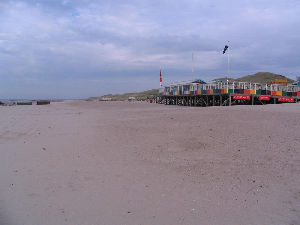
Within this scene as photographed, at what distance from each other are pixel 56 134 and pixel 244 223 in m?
8.14

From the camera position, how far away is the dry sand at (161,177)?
401 centimetres

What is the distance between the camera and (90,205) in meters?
4.32

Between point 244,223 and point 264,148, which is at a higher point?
point 264,148

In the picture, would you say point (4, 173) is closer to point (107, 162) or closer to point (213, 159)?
point (107, 162)

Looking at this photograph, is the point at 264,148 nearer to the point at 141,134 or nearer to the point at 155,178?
the point at 155,178

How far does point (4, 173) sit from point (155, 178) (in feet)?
10.7

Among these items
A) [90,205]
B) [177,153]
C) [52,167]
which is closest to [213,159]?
[177,153]

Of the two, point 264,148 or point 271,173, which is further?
point 264,148

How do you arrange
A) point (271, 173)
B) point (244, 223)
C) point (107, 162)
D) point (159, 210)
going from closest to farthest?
point (244, 223) < point (159, 210) < point (271, 173) < point (107, 162)

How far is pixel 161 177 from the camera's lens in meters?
5.43

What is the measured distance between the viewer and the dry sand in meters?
4.01

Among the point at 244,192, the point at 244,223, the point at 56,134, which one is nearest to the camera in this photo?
the point at 244,223

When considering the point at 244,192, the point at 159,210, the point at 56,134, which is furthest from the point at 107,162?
the point at 56,134

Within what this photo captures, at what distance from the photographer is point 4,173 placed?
5867 mm
